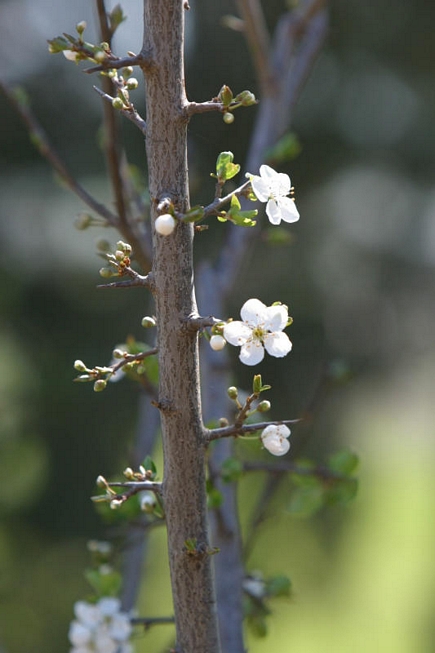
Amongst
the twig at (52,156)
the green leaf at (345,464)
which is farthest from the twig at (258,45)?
the green leaf at (345,464)

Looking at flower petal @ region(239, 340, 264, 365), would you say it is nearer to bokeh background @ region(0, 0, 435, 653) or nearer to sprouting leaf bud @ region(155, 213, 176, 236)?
sprouting leaf bud @ region(155, 213, 176, 236)

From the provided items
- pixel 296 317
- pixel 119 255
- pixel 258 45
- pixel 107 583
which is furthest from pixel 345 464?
pixel 296 317

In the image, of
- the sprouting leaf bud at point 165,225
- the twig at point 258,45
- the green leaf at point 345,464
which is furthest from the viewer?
the twig at point 258,45

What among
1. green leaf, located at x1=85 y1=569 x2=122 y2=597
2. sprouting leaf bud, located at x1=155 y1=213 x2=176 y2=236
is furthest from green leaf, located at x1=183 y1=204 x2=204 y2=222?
green leaf, located at x1=85 y1=569 x2=122 y2=597

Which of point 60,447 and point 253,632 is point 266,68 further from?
point 60,447

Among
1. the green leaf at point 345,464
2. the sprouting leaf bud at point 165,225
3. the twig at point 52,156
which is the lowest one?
the green leaf at point 345,464

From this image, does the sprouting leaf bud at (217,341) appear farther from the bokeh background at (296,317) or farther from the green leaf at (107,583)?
the bokeh background at (296,317)
